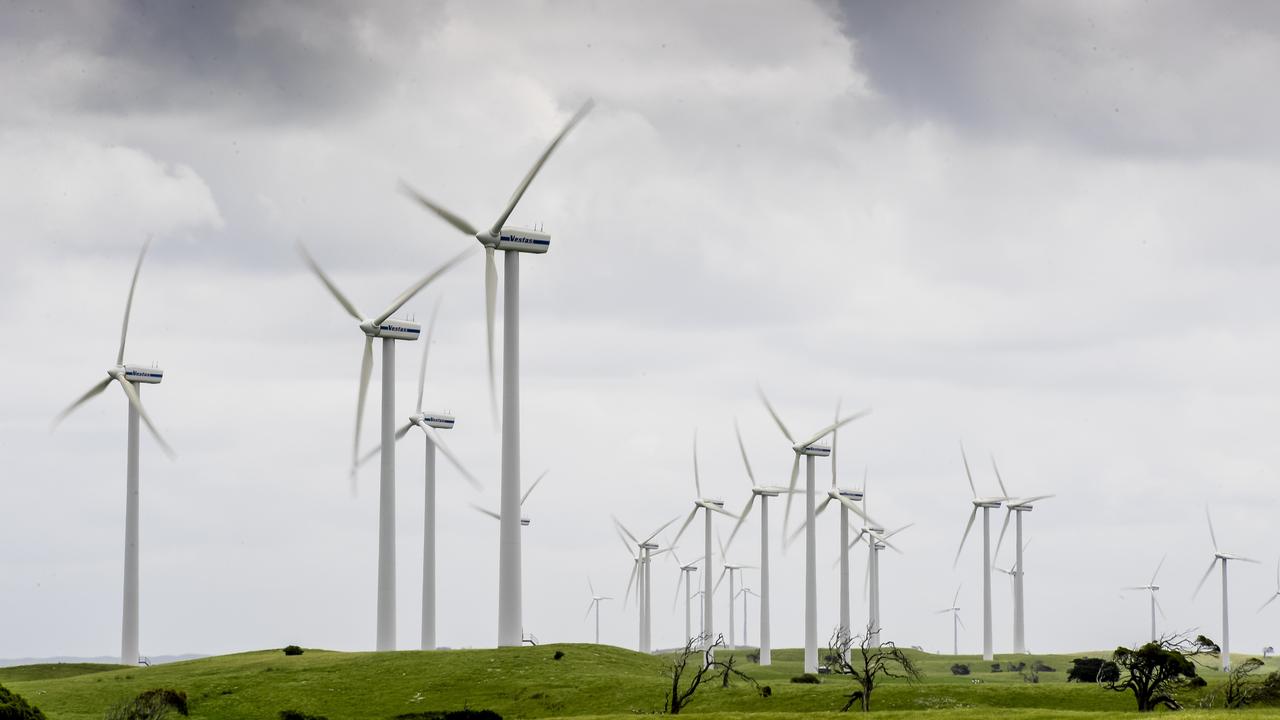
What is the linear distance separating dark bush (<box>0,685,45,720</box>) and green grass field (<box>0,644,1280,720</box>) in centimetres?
1421

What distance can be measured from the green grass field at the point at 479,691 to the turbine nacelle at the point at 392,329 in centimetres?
3012

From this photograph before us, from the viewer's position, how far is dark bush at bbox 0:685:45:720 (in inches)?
3472

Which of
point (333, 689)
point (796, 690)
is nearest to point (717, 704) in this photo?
point (796, 690)

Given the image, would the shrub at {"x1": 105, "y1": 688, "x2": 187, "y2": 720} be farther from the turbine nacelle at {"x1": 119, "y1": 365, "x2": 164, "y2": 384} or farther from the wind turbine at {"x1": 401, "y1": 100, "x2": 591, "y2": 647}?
the turbine nacelle at {"x1": 119, "y1": 365, "x2": 164, "y2": 384}

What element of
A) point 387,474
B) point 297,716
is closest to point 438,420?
point 387,474

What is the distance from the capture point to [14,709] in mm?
89125

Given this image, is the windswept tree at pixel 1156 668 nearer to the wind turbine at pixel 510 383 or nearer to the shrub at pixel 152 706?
the wind turbine at pixel 510 383

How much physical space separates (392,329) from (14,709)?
5814cm

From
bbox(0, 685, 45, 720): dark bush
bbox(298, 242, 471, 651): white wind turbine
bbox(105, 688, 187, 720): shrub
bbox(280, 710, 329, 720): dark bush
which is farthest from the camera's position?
bbox(298, 242, 471, 651): white wind turbine

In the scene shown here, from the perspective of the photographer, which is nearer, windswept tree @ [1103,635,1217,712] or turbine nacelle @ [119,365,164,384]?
windswept tree @ [1103,635,1217,712]

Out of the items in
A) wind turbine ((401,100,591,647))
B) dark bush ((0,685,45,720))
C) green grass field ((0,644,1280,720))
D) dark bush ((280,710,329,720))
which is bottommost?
dark bush ((280,710,329,720))

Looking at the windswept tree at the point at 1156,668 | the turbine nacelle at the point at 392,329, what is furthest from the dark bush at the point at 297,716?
the windswept tree at the point at 1156,668

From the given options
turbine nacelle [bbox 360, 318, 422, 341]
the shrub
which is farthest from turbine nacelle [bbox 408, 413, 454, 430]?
the shrub

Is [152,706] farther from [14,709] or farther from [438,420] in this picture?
[438,420]
